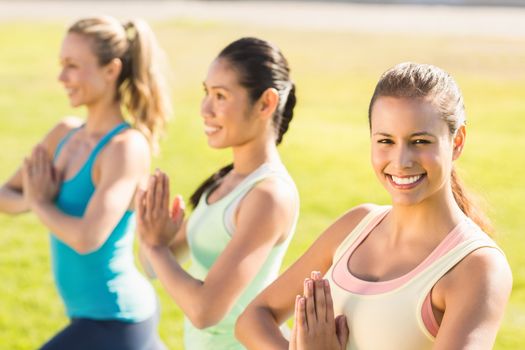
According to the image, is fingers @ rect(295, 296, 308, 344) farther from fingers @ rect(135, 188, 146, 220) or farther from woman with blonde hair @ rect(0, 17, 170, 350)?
woman with blonde hair @ rect(0, 17, 170, 350)

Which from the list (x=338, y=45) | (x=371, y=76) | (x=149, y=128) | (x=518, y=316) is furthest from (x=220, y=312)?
(x=338, y=45)

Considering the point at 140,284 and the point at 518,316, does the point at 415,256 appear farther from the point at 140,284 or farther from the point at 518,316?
the point at 518,316

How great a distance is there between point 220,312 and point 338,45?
17.4 meters

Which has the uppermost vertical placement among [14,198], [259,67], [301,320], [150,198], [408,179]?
[408,179]

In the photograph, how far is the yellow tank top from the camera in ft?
7.61

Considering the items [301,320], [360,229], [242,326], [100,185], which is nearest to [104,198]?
[100,185]

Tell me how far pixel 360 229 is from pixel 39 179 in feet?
6.17

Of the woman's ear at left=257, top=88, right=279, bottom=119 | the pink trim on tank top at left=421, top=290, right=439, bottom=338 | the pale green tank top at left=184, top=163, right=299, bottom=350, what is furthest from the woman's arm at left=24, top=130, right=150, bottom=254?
the pink trim on tank top at left=421, top=290, right=439, bottom=338

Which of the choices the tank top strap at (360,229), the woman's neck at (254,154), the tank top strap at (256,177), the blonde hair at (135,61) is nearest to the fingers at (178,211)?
the tank top strap at (256,177)

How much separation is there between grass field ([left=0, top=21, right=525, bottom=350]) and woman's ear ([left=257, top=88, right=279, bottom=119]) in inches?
30.4

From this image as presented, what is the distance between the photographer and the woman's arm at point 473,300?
2225 millimetres

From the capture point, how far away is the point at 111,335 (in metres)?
4.09

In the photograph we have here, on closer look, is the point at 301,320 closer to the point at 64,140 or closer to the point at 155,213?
the point at 155,213

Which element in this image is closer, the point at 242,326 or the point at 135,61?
the point at 242,326
